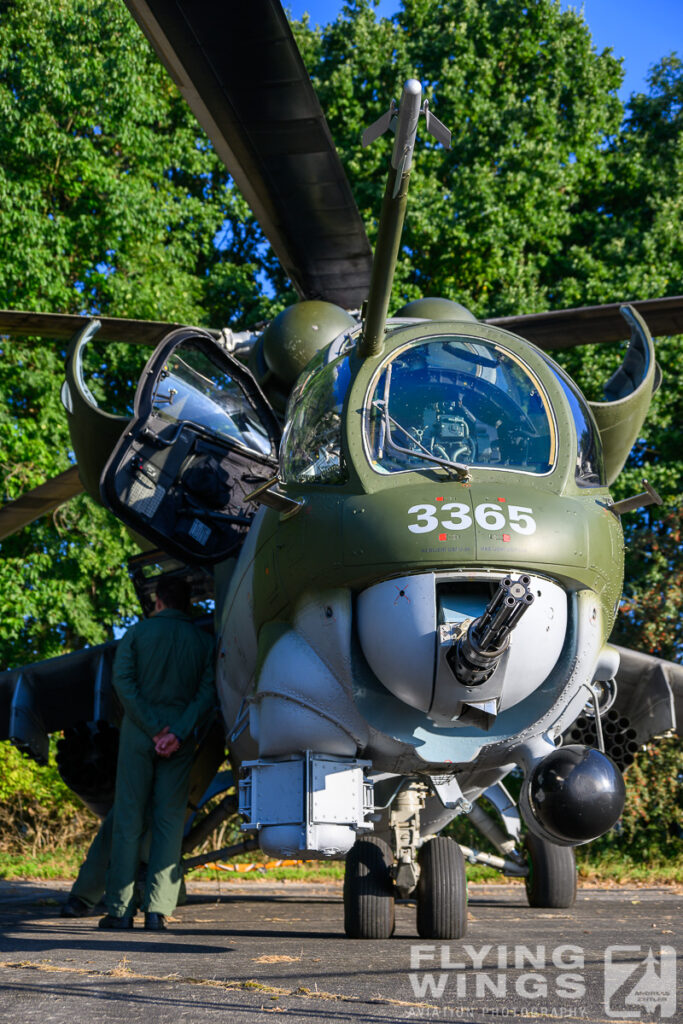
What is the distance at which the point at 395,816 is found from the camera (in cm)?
506

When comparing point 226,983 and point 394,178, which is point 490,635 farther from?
point 394,178

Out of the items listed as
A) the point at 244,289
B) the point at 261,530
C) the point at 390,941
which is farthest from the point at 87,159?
the point at 390,941

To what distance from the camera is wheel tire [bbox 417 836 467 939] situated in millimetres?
4891

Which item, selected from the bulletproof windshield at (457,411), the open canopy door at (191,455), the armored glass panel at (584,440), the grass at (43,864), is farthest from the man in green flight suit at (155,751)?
the grass at (43,864)

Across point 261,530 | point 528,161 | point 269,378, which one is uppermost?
point 528,161

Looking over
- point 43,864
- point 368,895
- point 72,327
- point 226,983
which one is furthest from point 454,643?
point 43,864

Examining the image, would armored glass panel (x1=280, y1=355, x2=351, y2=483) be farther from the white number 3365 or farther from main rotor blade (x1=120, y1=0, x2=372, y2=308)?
main rotor blade (x1=120, y1=0, x2=372, y2=308)

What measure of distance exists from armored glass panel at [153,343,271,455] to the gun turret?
9.46 ft

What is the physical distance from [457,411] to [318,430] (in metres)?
0.62

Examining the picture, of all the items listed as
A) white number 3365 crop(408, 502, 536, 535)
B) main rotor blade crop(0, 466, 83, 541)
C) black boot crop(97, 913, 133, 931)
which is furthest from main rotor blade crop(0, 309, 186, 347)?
black boot crop(97, 913, 133, 931)

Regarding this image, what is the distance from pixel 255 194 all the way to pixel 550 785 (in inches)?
135

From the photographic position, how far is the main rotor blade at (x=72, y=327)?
616 centimetres

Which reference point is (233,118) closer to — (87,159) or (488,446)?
(488,446)

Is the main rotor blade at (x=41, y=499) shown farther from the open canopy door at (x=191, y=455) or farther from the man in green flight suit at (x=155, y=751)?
the man in green flight suit at (x=155, y=751)
